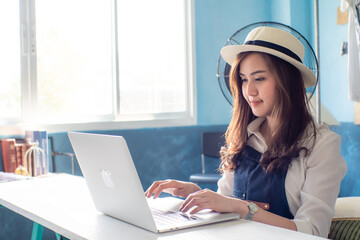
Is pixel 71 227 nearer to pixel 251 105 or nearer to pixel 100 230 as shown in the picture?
pixel 100 230

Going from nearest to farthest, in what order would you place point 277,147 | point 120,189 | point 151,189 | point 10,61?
point 120,189, point 151,189, point 277,147, point 10,61

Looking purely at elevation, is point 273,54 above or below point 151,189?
above

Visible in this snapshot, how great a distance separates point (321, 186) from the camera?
1.44 metres

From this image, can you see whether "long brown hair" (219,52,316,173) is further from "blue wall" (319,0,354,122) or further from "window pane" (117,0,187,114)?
"blue wall" (319,0,354,122)

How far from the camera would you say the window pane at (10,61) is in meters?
3.08

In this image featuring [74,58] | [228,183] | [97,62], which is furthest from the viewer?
[97,62]

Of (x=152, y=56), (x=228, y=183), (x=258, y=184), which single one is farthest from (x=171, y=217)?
(x=152, y=56)

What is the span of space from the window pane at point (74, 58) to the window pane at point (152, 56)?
144 mm

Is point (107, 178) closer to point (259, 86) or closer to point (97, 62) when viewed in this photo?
point (259, 86)

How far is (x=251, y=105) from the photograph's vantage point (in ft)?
5.54

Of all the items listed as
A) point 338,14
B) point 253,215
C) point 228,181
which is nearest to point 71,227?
Answer: point 253,215

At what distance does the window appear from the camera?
123 inches

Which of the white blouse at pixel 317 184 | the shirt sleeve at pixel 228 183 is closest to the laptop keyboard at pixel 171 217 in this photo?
the white blouse at pixel 317 184

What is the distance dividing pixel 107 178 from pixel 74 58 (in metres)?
Result: 2.34
